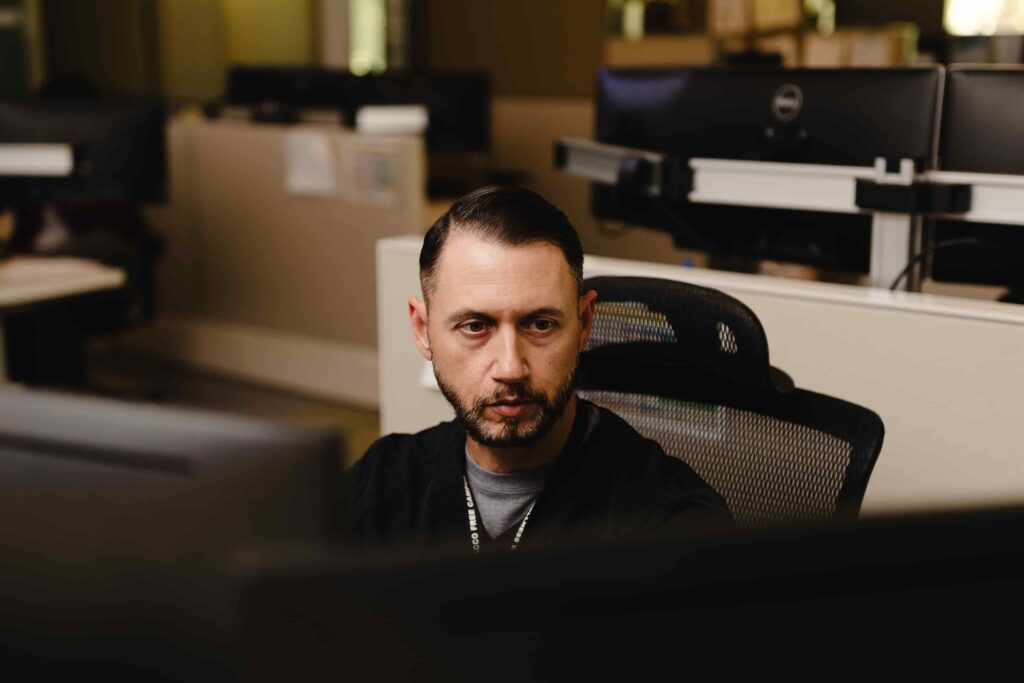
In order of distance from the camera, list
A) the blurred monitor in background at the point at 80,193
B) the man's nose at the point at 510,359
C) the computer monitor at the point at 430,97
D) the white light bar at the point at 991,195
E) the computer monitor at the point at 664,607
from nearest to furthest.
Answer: the computer monitor at the point at 664,607
the man's nose at the point at 510,359
the white light bar at the point at 991,195
the blurred monitor in background at the point at 80,193
the computer monitor at the point at 430,97

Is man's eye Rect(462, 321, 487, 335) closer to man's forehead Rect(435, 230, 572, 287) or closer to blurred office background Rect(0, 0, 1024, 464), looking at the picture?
man's forehead Rect(435, 230, 572, 287)

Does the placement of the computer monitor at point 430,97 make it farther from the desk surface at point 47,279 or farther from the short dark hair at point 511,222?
the short dark hair at point 511,222

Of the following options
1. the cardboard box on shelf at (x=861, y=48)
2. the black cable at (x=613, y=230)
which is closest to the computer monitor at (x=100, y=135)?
the black cable at (x=613, y=230)

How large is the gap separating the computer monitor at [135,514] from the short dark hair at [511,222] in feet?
2.29

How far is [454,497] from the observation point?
1.32 metres

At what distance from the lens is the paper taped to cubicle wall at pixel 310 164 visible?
4.51m

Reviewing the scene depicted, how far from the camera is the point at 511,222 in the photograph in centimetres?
129

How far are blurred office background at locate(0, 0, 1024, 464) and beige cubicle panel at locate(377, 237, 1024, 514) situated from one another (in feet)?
4.16

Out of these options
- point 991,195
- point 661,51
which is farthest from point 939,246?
point 661,51

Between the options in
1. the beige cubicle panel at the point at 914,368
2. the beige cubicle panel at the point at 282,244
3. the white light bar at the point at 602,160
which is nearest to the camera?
the beige cubicle panel at the point at 914,368

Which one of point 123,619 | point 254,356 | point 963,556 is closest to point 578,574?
point 963,556

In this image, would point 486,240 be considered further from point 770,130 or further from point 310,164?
point 310,164

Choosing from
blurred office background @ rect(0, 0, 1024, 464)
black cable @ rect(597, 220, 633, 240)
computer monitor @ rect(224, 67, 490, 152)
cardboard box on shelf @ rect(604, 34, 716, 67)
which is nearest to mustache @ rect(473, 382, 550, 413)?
black cable @ rect(597, 220, 633, 240)

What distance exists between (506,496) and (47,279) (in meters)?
2.47
